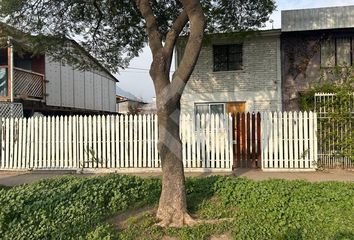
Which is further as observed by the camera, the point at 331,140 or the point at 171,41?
the point at 331,140

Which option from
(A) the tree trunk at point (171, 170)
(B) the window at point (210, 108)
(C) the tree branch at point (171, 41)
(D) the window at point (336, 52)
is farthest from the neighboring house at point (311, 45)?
(A) the tree trunk at point (171, 170)

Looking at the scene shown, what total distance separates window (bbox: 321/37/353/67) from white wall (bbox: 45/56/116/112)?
14.3 meters

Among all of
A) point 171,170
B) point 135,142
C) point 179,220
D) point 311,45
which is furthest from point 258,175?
point 311,45

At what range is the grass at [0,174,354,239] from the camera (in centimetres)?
553

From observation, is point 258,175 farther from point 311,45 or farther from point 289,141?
point 311,45

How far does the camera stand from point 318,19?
1521cm

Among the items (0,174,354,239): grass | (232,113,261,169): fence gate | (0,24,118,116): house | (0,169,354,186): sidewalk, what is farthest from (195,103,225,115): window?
(0,174,354,239): grass

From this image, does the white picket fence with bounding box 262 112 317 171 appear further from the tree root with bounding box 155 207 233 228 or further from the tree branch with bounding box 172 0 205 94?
the tree branch with bounding box 172 0 205 94

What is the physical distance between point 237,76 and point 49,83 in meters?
12.0

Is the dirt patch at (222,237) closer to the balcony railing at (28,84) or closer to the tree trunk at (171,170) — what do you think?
the tree trunk at (171,170)

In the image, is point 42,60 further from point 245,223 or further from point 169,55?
point 245,223

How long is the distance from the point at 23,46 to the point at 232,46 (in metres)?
8.47

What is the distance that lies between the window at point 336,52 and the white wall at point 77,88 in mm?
14295

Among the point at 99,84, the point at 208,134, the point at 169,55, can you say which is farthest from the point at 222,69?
the point at 99,84
